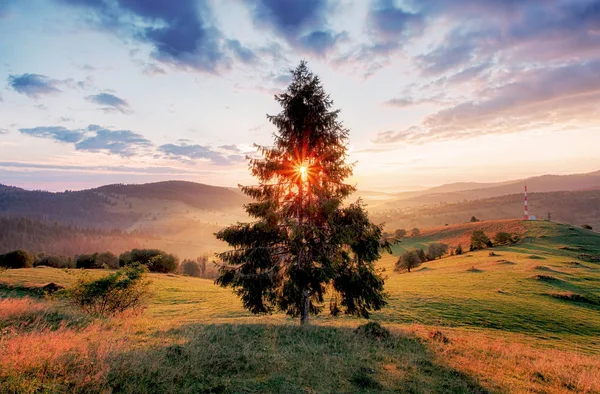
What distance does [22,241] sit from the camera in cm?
18788

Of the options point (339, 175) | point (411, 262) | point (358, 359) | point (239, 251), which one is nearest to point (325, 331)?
point (358, 359)

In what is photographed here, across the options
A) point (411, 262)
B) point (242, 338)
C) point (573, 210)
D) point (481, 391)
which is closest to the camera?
point (481, 391)

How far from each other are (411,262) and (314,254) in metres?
48.6

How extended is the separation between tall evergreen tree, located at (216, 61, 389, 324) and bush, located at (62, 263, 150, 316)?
6032 millimetres

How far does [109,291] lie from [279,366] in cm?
1335

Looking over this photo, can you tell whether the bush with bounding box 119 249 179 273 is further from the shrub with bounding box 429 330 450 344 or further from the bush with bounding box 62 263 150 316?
the shrub with bounding box 429 330 450 344

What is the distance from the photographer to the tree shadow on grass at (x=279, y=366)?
7910 mm

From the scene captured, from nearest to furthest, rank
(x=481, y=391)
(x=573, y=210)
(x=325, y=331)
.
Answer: (x=481, y=391), (x=325, y=331), (x=573, y=210)

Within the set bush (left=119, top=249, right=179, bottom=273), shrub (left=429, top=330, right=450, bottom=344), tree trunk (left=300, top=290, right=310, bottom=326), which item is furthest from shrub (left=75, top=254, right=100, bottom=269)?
shrub (left=429, top=330, right=450, bottom=344)

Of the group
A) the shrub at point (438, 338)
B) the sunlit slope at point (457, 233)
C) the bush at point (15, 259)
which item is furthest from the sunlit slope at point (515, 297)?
the bush at point (15, 259)

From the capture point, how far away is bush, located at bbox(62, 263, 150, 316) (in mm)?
17047

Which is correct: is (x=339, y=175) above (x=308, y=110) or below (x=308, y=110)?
below

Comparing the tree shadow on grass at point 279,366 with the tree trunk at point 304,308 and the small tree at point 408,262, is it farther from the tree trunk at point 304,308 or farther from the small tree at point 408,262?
the small tree at point 408,262

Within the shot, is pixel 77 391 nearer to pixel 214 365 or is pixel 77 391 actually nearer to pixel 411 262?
pixel 214 365
